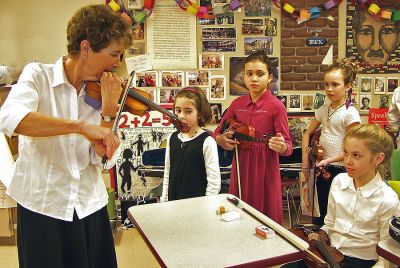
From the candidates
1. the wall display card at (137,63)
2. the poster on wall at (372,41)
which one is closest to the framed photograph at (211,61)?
the poster on wall at (372,41)

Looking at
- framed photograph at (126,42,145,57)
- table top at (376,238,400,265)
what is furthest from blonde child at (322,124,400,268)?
framed photograph at (126,42,145,57)

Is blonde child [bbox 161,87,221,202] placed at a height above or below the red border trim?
above

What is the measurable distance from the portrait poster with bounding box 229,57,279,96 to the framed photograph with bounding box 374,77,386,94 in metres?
0.93

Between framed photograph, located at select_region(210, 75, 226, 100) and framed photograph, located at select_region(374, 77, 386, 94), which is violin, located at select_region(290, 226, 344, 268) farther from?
framed photograph, located at select_region(374, 77, 386, 94)

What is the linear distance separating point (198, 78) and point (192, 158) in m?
1.76

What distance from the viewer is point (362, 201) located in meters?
1.87

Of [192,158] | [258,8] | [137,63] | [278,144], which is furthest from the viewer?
[258,8]

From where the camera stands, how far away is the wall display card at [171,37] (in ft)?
12.8

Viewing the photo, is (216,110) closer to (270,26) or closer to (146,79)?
(146,79)

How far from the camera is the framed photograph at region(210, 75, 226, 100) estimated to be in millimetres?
3992

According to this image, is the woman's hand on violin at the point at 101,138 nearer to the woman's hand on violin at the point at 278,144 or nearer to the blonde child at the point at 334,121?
the woman's hand on violin at the point at 278,144

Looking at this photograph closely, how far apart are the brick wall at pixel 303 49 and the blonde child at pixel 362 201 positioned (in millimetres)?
2076

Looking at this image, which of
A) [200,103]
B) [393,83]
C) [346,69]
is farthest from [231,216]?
[393,83]

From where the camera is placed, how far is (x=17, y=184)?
1404 millimetres
